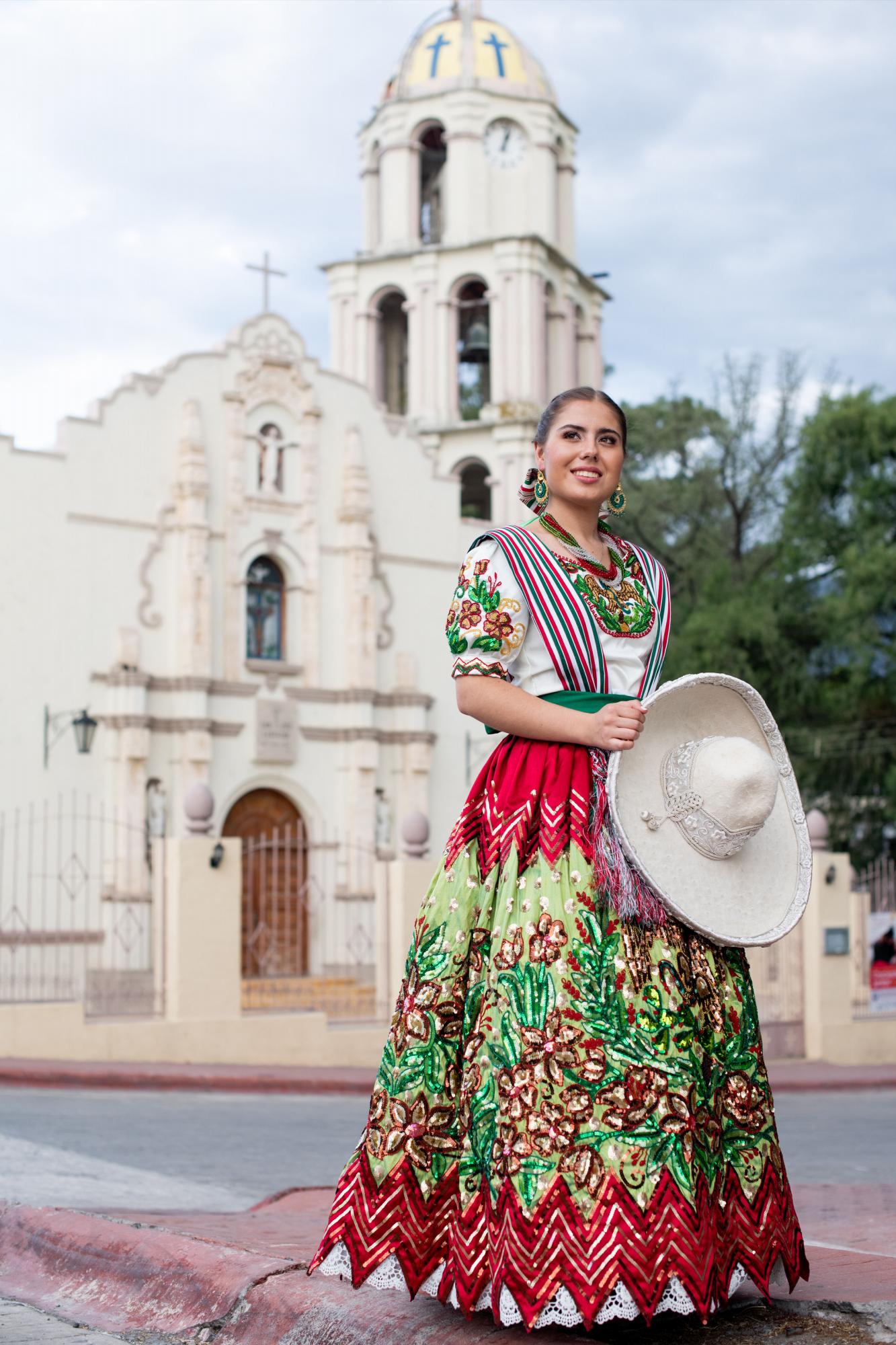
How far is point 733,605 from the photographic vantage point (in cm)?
2816

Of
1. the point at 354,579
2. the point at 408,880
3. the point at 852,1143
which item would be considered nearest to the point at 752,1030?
the point at 852,1143

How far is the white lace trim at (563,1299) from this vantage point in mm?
3170

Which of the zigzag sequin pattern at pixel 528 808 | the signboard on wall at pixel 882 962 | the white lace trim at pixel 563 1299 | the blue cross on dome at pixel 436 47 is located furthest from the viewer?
the blue cross on dome at pixel 436 47

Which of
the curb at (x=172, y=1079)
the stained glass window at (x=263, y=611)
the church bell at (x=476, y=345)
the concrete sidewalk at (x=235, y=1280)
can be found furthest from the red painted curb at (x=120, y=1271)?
the church bell at (x=476, y=345)

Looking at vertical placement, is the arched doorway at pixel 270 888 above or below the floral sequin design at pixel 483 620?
below

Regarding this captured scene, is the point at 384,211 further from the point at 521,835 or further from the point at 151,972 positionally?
the point at 521,835

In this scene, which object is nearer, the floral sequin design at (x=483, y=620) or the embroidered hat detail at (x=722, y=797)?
the embroidered hat detail at (x=722, y=797)

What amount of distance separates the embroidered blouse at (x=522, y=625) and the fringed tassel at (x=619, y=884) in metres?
0.36

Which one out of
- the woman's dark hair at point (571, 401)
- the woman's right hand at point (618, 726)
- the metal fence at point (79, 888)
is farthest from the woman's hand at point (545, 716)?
the metal fence at point (79, 888)

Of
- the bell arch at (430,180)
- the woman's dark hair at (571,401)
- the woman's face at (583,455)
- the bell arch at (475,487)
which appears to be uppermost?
the bell arch at (430,180)

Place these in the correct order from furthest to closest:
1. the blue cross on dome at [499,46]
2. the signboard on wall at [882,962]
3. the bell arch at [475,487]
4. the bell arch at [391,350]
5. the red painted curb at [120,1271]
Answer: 1. the bell arch at [391,350]
2. the blue cross on dome at [499,46]
3. the bell arch at [475,487]
4. the signboard on wall at [882,962]
5. the red painted curb at [120,1271]

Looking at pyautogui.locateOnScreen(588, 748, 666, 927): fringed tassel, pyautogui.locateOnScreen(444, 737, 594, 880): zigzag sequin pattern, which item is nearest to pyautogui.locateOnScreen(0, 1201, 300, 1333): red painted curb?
pyautogui.locateOnScreen(444, 737, 594, 880): zigzag sequin pattern

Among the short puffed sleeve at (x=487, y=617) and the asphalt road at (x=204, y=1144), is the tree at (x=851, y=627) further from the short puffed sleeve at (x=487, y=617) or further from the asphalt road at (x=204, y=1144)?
the short puffed sleeve at (x=487, y=617)

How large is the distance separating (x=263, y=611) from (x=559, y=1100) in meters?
21.3
